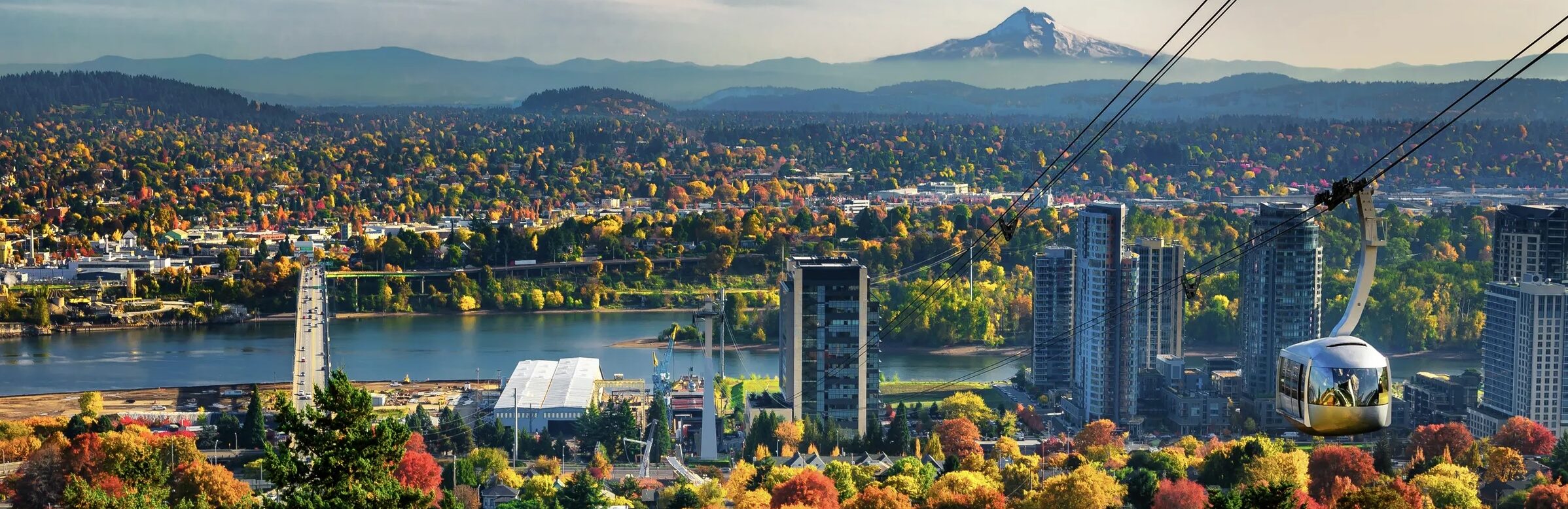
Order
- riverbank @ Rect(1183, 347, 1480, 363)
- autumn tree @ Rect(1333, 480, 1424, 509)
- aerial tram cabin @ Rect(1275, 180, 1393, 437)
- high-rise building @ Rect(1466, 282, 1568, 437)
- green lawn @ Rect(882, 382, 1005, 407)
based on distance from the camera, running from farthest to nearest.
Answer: riverbank @ Rect(1183, 347, 1480, 363) < green lawn @ Rect(882, 382, 1005, 407) < high-rise building @ Rect(1466, 282, 1568, 437) < autumn tree @ Rect(1333, 480, 1424, 509) < aerial tram cabin @ Rect(1275, 180, 1393, 437)

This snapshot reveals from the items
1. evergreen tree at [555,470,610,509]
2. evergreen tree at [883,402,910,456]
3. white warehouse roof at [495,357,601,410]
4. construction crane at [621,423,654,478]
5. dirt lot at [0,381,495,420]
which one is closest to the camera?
evergreen tree at [555,470,610,509]

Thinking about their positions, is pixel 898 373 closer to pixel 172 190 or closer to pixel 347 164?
pixel 172 190

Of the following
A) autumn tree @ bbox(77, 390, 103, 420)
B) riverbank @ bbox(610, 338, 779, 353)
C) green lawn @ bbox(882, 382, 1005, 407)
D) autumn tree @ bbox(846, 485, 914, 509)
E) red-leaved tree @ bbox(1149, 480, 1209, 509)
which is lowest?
green lawn @ bbox(882, 382, 1005, 407)

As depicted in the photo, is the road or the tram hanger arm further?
the road

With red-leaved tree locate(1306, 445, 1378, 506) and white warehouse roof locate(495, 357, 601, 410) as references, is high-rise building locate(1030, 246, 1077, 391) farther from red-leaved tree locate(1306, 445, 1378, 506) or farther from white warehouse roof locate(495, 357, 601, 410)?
red-leaved tree locate(1306, 445, 1378, 506)

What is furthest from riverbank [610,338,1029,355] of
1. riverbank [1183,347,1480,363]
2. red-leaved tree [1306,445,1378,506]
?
red-leaved tree [1306,445,1378,506]

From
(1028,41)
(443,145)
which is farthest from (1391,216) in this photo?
(1028,41)

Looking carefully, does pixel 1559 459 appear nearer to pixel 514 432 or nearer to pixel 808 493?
pixel 808 493
